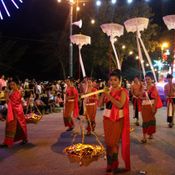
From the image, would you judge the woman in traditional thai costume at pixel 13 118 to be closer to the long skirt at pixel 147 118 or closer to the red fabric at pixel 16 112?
the red fabric at pixel 16 112

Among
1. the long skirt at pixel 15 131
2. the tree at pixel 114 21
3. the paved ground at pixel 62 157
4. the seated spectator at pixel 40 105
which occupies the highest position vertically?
the tree at pixel 114 21

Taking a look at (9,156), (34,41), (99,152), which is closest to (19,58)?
(34,41)

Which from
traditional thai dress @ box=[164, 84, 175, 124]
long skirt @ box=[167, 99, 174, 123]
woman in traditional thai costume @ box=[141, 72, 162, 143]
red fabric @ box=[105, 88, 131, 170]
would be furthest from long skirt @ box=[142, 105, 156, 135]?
traditional thai dress @ box=[164, 84, 175, 124]

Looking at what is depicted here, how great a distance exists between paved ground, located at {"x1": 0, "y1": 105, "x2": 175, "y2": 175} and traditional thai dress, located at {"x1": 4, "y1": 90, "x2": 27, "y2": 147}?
0.84ft

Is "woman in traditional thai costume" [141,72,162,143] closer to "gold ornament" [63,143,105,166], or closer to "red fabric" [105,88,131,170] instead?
"red fabric" [105,88,131,170]

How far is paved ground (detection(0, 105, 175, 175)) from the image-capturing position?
7.31 m

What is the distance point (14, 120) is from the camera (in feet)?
32.6

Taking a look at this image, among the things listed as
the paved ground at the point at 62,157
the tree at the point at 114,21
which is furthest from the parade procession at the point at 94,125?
the tree at the point at 114,21

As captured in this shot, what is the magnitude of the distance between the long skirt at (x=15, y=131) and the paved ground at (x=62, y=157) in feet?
0.71

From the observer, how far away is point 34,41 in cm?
4294

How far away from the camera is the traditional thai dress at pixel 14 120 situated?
9.82m

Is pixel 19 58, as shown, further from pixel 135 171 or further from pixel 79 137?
pixel 135 171

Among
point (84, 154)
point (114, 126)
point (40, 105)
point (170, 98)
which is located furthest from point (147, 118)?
point (40, 105)

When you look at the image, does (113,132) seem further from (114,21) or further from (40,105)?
(114,21)
